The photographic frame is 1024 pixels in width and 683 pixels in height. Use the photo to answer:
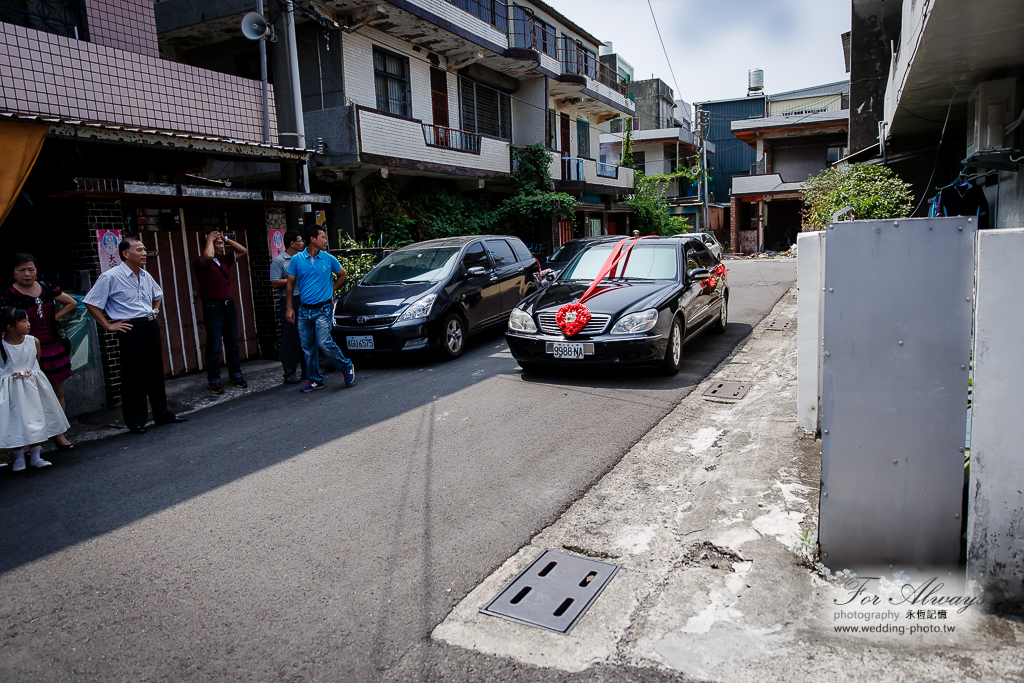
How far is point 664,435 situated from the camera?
18.6 ft

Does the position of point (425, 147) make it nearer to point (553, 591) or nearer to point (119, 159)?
point (119, 159)

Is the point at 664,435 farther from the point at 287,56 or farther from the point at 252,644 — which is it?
the point at 287,56

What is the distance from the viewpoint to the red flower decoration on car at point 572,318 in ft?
24.4

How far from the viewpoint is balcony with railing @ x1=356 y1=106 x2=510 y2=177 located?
14.7m

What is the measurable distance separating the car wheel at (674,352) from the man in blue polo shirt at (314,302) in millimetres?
3793

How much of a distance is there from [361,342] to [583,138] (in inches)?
869

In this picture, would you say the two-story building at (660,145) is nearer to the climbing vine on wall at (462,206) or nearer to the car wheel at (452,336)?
the climbing vine on wall at (462,206)

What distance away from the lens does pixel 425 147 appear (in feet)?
54.1

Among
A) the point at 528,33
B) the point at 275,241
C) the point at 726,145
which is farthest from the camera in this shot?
the point at 726,145

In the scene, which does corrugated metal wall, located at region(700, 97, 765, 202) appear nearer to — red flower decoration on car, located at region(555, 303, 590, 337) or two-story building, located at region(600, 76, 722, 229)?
two-story building, located at region(600, 76, 722, 229)

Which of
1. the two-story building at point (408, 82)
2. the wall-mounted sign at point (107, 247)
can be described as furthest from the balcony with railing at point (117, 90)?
the two-story building at point (408, 82)

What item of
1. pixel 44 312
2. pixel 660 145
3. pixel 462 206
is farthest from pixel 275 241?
pixel 660 145

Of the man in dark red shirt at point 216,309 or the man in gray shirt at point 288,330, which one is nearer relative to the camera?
the man in dark red shirt at point 216,309

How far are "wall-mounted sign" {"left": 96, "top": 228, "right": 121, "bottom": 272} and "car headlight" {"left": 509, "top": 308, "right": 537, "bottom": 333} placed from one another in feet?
15.4
